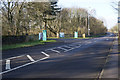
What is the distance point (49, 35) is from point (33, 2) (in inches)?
1405

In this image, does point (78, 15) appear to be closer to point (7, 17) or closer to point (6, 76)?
point (7, 17)

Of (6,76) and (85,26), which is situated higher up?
(85,26)

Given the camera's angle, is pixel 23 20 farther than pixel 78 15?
No

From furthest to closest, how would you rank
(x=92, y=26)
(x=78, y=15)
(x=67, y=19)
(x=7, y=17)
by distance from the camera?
(x=92, y=26), (x=78, y=15), (x=67, y=19), (x=7, y=17)

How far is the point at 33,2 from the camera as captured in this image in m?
33.2

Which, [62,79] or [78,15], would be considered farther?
[78,15]

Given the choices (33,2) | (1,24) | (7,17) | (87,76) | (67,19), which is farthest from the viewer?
(67,19)

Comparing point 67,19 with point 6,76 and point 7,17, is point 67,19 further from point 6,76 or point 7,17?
point 6,76

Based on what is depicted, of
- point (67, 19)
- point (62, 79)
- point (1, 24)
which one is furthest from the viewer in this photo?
point (67, 19)

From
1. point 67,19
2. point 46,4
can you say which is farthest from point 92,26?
point 46,4

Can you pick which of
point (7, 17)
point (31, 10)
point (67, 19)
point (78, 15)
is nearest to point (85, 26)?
point (78, 15)

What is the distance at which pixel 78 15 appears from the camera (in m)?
71.1

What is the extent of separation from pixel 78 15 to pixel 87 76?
64.3 metres

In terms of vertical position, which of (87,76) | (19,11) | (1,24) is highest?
(19,11)
